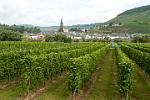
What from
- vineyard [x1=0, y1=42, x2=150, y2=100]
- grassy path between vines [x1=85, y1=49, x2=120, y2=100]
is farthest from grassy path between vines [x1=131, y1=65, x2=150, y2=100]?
grassy path between vines [x1=85, y1=49, x2=120, y2=100]

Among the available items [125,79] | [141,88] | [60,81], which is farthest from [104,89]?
[60,81]

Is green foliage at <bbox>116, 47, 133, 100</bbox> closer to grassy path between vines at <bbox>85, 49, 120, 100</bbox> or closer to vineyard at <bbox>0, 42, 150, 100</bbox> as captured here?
vineyard at <bbox>0, 42, 150, 100</bbox>

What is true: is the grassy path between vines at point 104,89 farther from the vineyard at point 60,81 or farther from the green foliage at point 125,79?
the green foliage at point 125,79

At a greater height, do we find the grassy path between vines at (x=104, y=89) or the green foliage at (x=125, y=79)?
the green foliage at (x=125, y=79)

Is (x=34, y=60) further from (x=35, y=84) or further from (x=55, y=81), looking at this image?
(x=55, y=81)

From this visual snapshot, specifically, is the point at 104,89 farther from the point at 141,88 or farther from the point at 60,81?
the point at 60,81

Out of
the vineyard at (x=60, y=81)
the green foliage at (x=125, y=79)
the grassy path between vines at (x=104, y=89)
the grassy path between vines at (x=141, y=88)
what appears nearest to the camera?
the green foliage at (x=125, y=79)

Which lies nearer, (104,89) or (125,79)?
(125,79)

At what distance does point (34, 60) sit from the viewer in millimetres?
31469

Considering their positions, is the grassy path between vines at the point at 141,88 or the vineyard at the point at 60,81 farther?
the grassy path between vines at the point at 141,88

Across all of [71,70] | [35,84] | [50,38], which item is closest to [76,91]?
[71,70]

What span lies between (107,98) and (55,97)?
4.67m

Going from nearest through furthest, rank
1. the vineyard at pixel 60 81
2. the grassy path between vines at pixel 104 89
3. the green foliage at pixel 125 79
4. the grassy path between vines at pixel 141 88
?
1. the green foliage at pixel 125 79
2. the vineyard at pixel 60 81
3. the grassy path between vines at pixel 104 89
4. the grassy path between vines at pixel 141 88

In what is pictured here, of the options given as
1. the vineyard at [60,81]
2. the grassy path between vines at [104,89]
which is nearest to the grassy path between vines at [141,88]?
the vineyard at [60,81]
